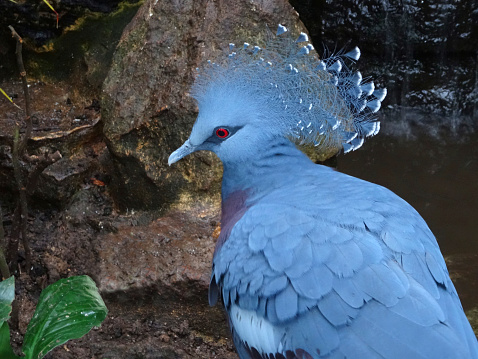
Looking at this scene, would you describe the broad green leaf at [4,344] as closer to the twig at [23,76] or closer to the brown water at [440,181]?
the twig at [23,76]

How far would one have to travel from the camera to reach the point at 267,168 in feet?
7.34

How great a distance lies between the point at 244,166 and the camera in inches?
89.0

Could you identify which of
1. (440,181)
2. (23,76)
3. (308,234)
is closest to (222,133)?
(308,234)

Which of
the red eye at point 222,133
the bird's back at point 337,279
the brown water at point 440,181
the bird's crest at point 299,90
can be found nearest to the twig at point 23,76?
the bird's crest at point 299,90

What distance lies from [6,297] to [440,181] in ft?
11.3

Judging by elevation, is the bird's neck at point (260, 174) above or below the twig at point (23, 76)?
below

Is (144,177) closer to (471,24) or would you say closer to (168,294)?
(168,294)

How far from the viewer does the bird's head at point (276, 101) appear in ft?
7.35

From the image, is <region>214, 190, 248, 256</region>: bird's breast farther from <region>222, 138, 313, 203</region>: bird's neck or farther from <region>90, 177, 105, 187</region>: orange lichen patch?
<region>90, 177, 105, 187</region>: orange lichen patch

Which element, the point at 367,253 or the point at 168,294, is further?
the point at 168,294

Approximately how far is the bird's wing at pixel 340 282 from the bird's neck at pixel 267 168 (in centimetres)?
14

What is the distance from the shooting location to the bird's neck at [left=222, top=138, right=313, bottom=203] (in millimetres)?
2199

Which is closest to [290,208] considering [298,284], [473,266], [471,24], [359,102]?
[298,284]

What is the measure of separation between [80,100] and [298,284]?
2.47m
